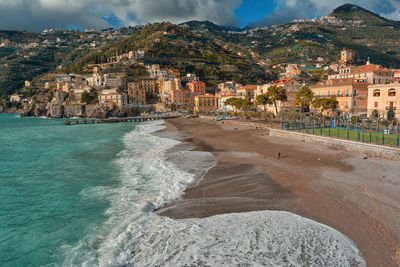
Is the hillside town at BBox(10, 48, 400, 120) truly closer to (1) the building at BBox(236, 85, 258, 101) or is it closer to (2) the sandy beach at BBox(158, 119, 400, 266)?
(1) the building at BBox(236, 85, 258, 101)

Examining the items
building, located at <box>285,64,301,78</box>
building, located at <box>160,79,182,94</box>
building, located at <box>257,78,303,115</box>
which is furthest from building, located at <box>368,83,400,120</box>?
building, located at <box>160,79,182,94</box>

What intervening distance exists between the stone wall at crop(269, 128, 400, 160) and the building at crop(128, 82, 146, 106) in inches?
3346

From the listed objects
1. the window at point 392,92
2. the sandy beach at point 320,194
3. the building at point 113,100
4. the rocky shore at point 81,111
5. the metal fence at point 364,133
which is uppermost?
the building at point 113,100

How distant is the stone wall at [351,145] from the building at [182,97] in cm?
7763

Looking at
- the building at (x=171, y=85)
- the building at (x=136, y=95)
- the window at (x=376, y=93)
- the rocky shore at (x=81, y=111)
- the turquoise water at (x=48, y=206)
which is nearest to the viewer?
the turquoise water at (x=48, y=206)

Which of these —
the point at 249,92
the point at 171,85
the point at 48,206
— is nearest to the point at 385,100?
the point at 249,92

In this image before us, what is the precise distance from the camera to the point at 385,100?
33094 mm

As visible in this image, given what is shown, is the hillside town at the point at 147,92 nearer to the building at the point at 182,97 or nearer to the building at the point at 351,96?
the building at the point at 182,97

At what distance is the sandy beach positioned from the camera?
8.20 meters

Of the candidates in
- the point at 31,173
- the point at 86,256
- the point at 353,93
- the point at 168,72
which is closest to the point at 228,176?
the point at 86,256

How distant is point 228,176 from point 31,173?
54.8 feet

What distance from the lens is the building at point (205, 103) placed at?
91.2 m

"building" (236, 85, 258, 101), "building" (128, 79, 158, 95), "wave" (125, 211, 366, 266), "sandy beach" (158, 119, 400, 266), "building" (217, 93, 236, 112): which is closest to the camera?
"wave" (125, 211, 366, 266)

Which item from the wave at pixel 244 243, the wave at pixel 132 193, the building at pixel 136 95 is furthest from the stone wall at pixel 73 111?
the wave at pixel 244 243
